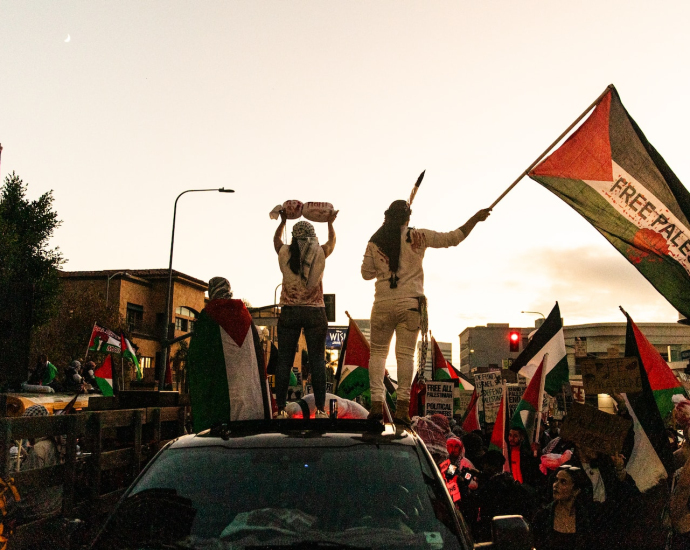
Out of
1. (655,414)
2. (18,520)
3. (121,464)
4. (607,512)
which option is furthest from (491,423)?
(18,520)

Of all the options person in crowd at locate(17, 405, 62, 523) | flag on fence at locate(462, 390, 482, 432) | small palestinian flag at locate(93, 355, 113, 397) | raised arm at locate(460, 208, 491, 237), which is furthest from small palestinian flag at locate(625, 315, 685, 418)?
small palestinian flag at locate(93, 355, 113, 397)

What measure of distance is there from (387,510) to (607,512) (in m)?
4.29

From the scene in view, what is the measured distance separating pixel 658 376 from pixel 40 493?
670 centimetres

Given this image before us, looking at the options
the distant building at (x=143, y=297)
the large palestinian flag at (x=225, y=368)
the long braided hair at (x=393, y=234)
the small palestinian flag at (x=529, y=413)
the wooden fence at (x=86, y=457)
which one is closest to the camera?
the wooden fence at (x=86, y=457)

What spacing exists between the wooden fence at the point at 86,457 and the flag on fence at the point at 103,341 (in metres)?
16.2

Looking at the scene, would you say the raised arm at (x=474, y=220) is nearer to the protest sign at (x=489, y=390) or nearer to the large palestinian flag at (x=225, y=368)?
the large palestinian flag at (x=225, y=368)

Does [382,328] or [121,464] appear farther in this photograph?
[382,328]

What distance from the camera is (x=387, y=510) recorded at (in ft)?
11.0

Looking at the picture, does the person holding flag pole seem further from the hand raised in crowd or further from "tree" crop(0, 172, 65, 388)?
"tree" crop(0, 172, 65, 388)

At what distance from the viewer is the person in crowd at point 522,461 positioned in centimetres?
982

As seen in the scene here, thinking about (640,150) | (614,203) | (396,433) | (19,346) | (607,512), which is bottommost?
(607,512)

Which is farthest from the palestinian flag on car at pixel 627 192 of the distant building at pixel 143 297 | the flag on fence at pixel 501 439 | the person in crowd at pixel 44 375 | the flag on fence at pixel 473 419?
the distant building at pixel 143 297

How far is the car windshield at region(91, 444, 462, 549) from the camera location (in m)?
3.15

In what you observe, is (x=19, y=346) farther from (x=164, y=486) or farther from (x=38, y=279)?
(x=38, y=279)
